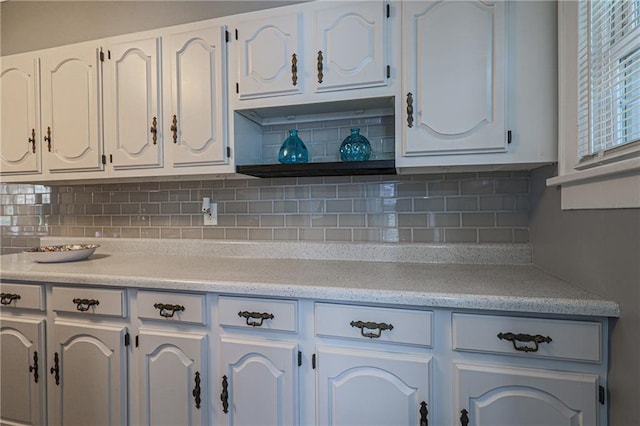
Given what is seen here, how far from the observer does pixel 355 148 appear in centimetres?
156

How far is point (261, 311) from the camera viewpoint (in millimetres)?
1195

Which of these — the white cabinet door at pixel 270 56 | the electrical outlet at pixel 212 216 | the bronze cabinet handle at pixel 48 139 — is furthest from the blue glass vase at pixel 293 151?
the bronze cabinet handle at pixel 48 139

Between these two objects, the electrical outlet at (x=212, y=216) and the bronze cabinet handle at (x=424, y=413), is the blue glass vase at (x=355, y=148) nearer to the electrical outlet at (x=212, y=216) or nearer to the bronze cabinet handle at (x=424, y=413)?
the electrical outlet at (x=212, y=216)

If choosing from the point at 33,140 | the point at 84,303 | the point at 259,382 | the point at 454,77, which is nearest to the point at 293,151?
the point at 454,77

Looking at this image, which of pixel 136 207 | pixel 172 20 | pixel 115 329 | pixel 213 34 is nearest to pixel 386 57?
pixel 213 34

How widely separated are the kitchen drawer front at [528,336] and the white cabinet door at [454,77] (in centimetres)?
66

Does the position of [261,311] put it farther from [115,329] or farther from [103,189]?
[103,189]

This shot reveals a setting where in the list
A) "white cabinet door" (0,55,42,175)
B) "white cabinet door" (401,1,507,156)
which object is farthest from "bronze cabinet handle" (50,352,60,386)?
"white cabinet door" (401,1,507,156)

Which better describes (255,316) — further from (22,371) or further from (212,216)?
(22,371)

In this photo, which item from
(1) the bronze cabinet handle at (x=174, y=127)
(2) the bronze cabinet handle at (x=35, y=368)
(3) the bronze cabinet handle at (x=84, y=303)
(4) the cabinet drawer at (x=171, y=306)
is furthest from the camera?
(1) the bronze cabinet handle at (x=174, y=127)

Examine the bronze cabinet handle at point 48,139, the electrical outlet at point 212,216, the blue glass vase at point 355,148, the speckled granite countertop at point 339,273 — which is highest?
the bronze cabinet handle at point 48,139

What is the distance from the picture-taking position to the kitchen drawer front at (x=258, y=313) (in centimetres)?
117

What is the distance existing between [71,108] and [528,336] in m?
2.43

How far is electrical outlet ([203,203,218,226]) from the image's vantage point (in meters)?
1.94
